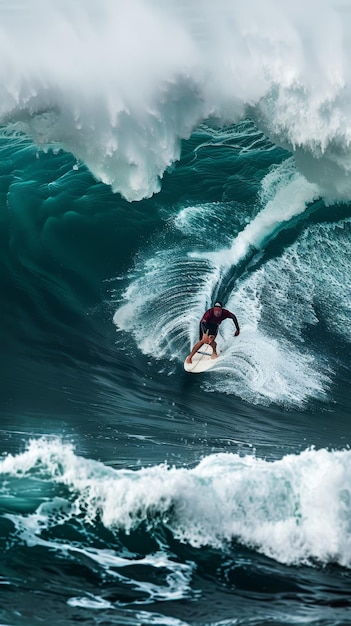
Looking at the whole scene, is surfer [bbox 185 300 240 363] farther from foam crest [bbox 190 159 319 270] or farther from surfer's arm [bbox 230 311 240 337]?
foam crest [bbox 190 159 319 270]

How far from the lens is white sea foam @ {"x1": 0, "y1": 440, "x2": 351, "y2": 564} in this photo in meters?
8.44

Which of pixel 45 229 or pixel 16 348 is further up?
pixel 45 229

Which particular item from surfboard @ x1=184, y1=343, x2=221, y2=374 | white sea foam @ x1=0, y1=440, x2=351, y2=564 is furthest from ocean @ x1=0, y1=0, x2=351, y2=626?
surfboard @ x1=184, y1=343, x2=221, y2=374

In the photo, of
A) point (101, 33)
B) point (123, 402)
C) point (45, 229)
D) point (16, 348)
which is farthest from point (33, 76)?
point (123, 402)

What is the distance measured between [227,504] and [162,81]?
1125cm

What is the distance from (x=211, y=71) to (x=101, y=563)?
482 inches

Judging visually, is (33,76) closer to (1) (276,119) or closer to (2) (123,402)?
(1) (276,119)

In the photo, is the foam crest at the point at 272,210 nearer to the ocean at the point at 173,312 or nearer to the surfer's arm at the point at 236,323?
the ocean at the point at 173,312

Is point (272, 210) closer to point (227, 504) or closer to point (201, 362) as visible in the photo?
point (201, 362)

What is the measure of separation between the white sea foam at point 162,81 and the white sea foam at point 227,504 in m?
9.19

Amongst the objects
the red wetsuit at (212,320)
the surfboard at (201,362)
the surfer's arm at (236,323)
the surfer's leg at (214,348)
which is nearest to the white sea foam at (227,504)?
the surfboard at (201,362)

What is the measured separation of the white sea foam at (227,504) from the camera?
8.44m

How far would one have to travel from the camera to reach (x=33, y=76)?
668 inches

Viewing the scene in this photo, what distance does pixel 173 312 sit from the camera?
46.3ft
